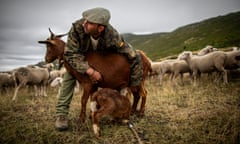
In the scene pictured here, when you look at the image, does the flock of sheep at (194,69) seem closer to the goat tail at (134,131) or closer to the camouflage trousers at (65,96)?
the camouflage trousers at (65,96)

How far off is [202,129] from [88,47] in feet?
9.74

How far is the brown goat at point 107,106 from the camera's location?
14.1 ft

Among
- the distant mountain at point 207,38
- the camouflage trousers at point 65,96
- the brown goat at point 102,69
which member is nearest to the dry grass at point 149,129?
the camouflage trousers at point 65,96

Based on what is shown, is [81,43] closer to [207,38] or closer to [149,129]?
[149,129]

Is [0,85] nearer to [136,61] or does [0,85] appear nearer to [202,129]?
[136,61]

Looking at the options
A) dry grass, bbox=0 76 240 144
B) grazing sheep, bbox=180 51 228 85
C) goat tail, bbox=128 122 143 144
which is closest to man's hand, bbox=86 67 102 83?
dry grass, bbox=0 76 240 144

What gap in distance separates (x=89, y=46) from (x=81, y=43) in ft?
0.92

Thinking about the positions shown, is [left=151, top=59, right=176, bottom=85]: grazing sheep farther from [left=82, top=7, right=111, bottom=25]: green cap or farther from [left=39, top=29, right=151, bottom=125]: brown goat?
[left=82, top=7, right=111, bottom=25]: green cap

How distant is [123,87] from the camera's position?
521 centimetres

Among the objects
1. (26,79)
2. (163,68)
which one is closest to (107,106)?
(26,79)

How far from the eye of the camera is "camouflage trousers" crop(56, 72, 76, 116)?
4844 mm

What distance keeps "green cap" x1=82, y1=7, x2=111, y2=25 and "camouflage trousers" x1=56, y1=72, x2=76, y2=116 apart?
5.35ft

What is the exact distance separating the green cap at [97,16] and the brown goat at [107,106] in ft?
4.86

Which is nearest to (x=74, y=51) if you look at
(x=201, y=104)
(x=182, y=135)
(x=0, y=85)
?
(x=182, y=135)
